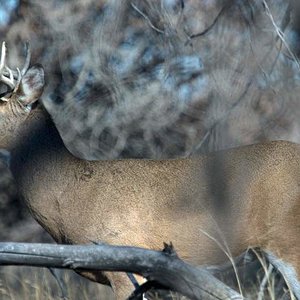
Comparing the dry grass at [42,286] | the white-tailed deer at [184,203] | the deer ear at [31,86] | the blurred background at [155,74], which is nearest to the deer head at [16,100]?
the deer ear at [31,86]

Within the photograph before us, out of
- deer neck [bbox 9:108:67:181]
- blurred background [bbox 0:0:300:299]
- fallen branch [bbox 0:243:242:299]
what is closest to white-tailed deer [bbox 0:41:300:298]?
deer neck [bbox 9:108:67:181]

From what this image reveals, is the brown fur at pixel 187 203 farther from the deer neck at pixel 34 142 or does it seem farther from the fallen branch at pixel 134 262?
the fallen branch at pixel 134 262

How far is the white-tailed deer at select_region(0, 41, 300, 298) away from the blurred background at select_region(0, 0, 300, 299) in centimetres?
238

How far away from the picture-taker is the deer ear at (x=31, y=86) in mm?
8750

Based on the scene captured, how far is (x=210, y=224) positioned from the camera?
7914 mm

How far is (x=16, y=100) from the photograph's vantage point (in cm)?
876

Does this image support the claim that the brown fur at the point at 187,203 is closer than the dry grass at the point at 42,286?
Yes

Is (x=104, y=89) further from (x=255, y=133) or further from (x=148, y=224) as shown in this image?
(x=148, y=224)

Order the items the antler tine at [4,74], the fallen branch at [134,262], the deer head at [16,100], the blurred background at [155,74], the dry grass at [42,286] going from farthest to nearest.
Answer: the blurred background at [155,74] < the dry grass at [42,286] < the deer head at [16,100] < the antler tine at [4,74] < the fallen branch at [134,262]

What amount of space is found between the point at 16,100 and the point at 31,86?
0.18 metres

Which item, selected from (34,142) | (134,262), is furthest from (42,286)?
(134,262)

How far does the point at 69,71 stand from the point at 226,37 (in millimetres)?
2386

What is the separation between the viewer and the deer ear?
8750 mm

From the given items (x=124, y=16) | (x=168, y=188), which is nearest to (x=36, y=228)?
(x=124, y=16)
